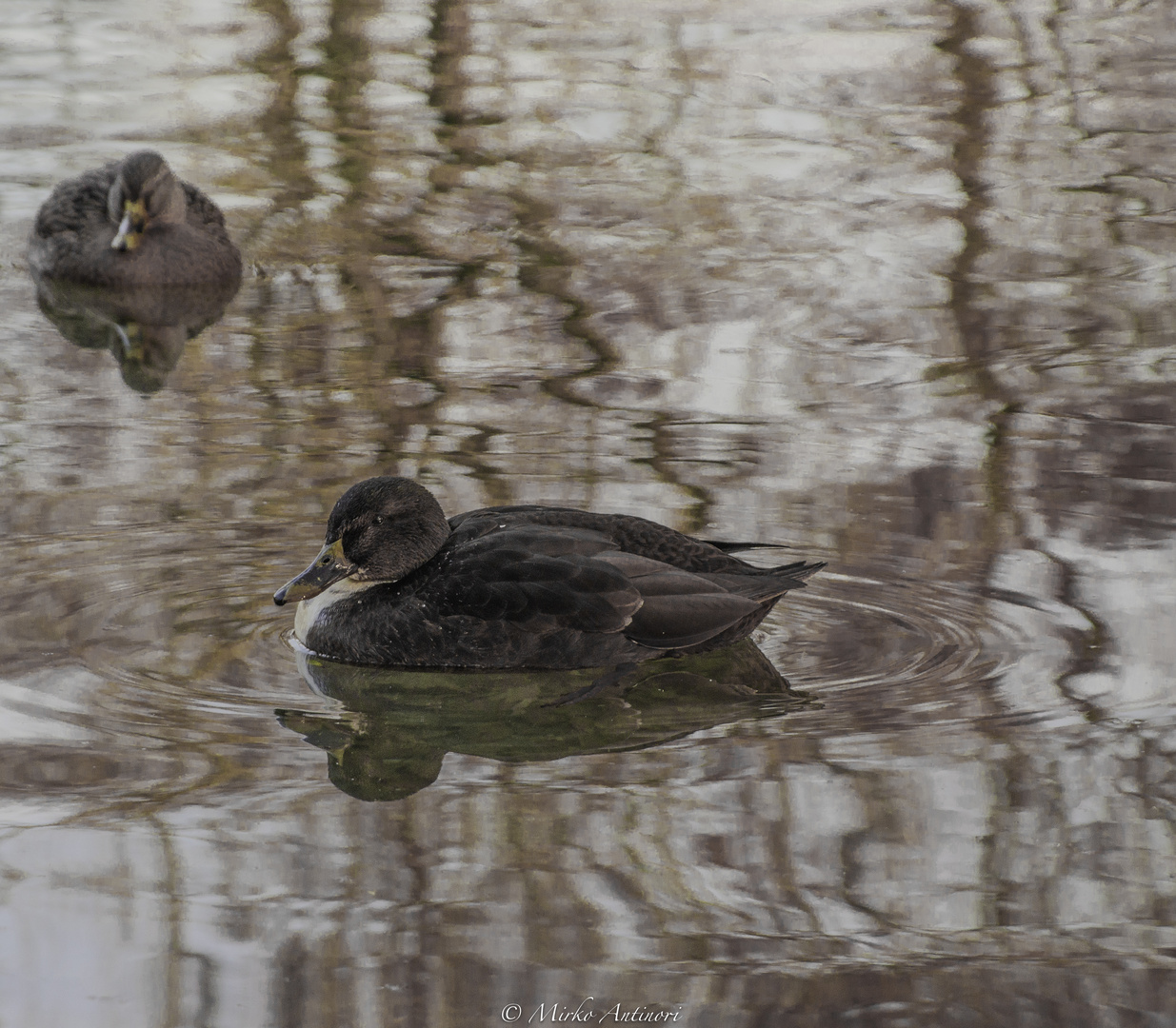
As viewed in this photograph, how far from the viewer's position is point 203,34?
1530 centimetres

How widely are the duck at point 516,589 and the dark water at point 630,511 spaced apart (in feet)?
0.41

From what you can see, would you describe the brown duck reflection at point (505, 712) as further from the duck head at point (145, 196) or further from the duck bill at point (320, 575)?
the duck head at point (145, 196)

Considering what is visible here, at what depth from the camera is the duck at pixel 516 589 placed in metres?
5.37

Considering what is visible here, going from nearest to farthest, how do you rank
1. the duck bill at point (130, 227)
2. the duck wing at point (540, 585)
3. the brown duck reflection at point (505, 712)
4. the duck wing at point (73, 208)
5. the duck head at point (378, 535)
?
the brown duck reflection at point (505, 712) → the duck wing at point (540, 585) → the duck head at point (378, 535) → the duck bill at point (130, 227) → the duck wing at point (73, 208)

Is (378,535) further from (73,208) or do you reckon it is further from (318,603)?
(73,208)

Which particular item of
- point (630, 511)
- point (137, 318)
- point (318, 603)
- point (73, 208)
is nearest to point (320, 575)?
point (318, 603)

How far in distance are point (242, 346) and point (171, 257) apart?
1.45 m

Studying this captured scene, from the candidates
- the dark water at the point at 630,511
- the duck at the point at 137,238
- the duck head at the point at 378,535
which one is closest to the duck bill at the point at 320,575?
the duck head at the point at 378,535

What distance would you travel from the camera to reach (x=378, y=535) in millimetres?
5562

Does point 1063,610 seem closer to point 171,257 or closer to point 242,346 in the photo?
point 242,346

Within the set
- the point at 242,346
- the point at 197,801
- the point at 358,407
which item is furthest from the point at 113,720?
the point at 242,346

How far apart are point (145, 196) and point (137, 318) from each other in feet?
2.76

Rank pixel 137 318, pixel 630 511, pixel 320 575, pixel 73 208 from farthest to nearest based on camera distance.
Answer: pixel 73 208 → pixel 137 318 → pixel 630 511 → pixel 320 575

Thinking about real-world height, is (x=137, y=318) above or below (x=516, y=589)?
below
